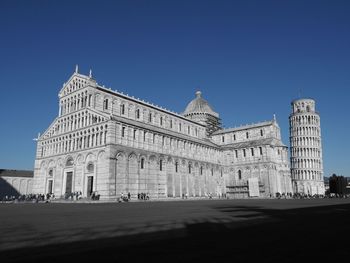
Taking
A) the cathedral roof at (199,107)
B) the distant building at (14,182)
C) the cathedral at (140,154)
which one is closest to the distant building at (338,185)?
the cathedral at (140,154)

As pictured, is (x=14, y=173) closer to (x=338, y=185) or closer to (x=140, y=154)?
(x=140, y=154)

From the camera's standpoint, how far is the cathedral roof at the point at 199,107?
Result: 3223 inches

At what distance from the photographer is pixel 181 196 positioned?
5431cm

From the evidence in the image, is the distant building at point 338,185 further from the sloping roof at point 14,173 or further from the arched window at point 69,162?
the sloping roof at point 14,173

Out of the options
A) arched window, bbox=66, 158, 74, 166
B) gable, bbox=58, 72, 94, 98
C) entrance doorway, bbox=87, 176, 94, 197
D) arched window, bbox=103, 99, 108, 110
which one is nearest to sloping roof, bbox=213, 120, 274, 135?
arched window, bbox=103, 99, 108, 110

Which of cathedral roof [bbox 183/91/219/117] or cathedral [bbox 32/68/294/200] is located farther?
cathedral roof [bbox 183/91/219/117]

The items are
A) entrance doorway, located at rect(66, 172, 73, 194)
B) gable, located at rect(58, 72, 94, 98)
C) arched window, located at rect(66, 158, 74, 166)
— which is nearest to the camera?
entrance doorway, located at rect(66, 172, 73, 194)

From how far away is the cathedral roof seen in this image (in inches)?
3223

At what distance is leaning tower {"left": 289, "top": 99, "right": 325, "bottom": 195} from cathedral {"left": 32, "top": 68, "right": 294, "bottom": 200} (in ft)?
69.6

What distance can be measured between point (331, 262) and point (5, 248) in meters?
6.39

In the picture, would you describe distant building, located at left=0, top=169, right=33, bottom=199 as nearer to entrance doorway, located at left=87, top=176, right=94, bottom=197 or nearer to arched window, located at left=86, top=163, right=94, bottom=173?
entrance doorway, located at left=87, top=176, right=94, bottom=197

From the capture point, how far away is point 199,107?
82562 millimetres

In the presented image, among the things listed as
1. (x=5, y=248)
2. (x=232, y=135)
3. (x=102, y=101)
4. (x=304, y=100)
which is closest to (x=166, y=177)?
(x=102, y=101)

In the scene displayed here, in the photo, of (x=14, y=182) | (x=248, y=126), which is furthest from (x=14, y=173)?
(x=248, y=126)
